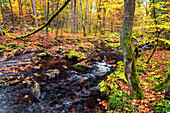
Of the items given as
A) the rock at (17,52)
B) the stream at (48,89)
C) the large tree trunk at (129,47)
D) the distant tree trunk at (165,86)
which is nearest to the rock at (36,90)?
the stream at (48,89)

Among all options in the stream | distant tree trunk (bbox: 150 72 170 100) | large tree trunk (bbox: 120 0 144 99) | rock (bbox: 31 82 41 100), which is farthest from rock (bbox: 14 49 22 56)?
distant tree trunk (bbox: 150 72 170 100)

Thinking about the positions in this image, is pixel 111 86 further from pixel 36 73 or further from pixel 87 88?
pixel 36 73

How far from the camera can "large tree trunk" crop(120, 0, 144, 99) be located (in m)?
3.27

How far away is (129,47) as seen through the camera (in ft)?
11.7

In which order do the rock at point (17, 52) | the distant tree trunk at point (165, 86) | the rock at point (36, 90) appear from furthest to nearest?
the rock at point (17, 52)
the rock at point (36, 90)
the distant tree trunk at point (165, 86)

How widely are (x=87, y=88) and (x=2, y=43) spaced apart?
12.4 metres

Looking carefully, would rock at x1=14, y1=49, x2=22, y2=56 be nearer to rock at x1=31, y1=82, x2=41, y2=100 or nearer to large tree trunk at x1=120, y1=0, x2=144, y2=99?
rock at x1=31, y1=82, x2=41, y2=100

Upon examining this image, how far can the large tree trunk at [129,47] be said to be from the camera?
327 centimetres

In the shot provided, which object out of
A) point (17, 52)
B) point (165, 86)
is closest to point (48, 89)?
point (165, 86)

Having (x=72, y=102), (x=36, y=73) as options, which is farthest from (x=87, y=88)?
(x=36, y=73)

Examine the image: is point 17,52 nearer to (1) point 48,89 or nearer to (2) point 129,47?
(1) point 48,89

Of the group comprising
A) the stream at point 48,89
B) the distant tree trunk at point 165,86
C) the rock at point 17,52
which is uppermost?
the rock at point 17,52

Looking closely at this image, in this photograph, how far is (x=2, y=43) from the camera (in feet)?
38.9

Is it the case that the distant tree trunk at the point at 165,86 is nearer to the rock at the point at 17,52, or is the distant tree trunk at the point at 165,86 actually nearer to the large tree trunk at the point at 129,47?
the large tree trunk at the point at 129,47
